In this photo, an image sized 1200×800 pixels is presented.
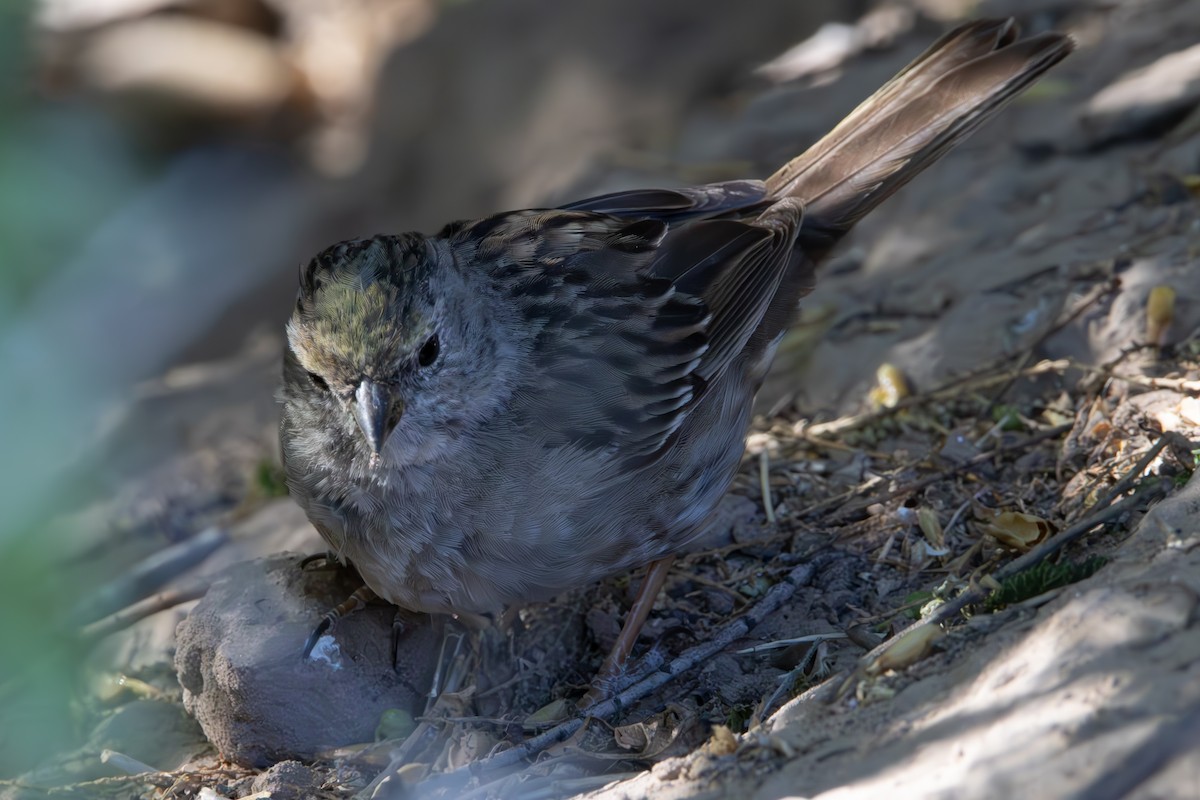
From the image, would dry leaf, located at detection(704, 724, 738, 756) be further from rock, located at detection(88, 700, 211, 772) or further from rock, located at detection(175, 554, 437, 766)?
rock, located at detection(88, 700, 211, 772)

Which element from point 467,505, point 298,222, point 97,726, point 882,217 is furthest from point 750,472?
point 298,222

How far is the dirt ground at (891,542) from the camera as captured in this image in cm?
265

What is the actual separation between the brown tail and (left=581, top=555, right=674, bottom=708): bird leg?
164cm

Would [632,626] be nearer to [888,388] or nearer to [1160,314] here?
[888,388]

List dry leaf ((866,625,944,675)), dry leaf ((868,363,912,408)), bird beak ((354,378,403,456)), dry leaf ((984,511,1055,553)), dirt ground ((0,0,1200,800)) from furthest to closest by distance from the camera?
dry leaf ((868,363,912,408)), dry leaf ((984,511,1055,553)), bird beak ((354,378,403,456)), dry leaf ((866,625,944,675)), dirt ground ((0,0,1200,800))

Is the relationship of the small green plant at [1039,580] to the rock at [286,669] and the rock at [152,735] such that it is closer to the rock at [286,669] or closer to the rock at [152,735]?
the rock at [286,669]

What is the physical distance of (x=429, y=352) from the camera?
3.76 meters

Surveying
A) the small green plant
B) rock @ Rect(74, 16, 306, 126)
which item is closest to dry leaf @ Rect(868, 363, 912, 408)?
the small green plant

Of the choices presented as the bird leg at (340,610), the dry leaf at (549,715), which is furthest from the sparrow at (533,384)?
the dry leaf at (549,715)

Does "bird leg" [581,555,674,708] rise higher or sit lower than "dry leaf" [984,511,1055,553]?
higher

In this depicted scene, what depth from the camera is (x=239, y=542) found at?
538 cm

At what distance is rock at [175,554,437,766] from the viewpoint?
3926 millimetres

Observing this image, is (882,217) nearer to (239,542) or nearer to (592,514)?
(592,514)

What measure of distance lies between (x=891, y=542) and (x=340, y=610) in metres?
1.98
